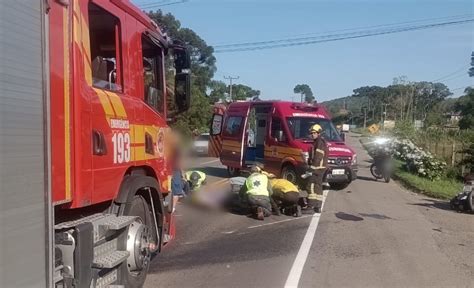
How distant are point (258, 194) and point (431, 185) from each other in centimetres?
886

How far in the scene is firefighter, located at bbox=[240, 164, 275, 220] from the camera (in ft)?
35.0

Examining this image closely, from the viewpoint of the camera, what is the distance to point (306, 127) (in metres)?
15.6

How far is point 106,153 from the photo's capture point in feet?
15.4

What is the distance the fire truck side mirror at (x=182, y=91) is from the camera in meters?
6.59

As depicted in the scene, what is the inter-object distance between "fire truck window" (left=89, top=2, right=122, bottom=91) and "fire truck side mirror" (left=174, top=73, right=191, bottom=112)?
4.55ft

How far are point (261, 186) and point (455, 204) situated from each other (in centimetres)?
487

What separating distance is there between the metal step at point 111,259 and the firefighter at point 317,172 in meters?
7.27

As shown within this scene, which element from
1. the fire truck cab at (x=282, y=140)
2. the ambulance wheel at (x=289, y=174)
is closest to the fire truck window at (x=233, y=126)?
the fire truck cab at (x=282, y=140)

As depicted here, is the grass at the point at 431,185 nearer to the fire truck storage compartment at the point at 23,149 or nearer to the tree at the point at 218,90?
the fire truck storage compartment at the point at 23,149

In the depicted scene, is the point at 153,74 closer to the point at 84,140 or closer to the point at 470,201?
the point at 84,140

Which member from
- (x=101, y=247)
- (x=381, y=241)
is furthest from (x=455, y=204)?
(x=101, y=247)

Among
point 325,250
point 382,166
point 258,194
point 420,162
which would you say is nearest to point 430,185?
point 382,166

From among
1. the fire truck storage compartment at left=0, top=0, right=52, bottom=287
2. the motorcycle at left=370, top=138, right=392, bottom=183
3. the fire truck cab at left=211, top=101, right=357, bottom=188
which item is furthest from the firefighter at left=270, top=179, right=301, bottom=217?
the motorcycle at left=370, top=138, right=392, bottom=183

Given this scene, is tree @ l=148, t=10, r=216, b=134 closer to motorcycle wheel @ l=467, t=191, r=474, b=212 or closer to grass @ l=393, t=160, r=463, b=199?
grass @ l=393, t=160, r=463, b=199
